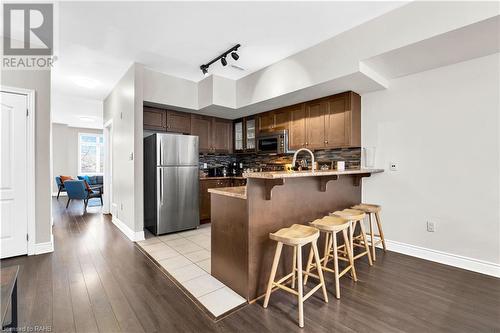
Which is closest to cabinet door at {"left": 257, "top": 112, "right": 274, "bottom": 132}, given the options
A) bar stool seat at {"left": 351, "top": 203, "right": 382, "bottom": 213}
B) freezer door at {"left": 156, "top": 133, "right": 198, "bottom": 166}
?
freezer door at {"left": 156, "top": 133, "right": 198, "bottom": 166}

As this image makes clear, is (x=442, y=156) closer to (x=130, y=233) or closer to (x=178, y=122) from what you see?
(x=178, y=122)

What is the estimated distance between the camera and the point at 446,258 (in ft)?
9.36

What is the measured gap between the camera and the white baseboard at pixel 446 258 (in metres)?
2.57

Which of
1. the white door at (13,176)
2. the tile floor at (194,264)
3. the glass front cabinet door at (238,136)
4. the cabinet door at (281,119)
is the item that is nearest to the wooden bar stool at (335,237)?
the tile floor at (194,264)

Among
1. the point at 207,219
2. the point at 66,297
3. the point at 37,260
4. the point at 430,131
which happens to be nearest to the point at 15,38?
the point at 37,260

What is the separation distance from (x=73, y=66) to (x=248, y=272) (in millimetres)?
4303

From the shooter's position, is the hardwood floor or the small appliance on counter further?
the small appliance on counter

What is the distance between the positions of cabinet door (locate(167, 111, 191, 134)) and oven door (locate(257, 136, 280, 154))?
1530 mm

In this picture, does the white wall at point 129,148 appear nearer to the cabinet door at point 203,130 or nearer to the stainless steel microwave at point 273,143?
the cabinet door at point 203,130

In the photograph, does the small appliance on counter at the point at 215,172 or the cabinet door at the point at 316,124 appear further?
the small appliance on counter at the point at 215,172

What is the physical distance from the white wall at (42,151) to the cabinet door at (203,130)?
236cm

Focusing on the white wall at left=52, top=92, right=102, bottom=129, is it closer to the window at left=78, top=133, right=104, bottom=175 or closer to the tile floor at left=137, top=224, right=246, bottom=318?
the window at left=78, top=133, right=104, bottom=175

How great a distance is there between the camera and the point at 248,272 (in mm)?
2098

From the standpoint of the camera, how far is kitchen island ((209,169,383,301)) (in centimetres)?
212
